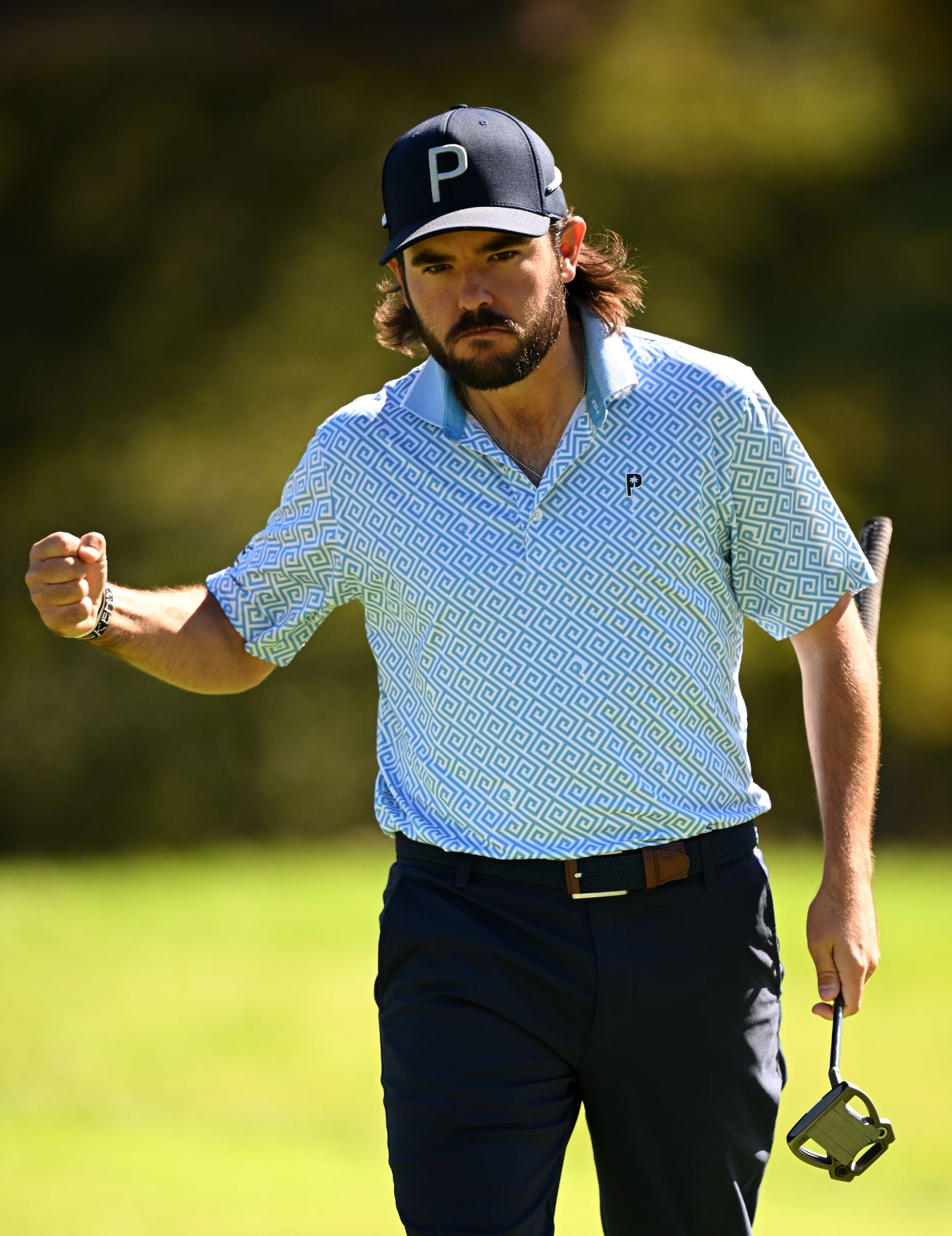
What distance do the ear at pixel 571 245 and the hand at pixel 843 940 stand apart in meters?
1.02

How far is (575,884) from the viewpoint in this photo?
2439 mm

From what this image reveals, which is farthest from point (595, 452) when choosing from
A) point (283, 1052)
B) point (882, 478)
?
point (882, 478)

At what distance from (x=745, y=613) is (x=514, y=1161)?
0.87 meters

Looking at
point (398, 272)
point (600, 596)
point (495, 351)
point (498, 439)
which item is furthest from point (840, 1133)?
point (398, 272)

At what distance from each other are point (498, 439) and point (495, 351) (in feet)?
0.47

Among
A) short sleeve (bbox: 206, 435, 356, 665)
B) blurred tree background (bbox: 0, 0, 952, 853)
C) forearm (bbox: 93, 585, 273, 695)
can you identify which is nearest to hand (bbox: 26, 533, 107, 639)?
forearm (bbox: 93, 585, 273, 695)

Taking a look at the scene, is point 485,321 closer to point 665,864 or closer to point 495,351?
point 495,351

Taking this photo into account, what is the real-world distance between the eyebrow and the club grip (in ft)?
2.40

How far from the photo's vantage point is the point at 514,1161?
2.42 m

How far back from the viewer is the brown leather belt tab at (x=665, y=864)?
96.8 inches

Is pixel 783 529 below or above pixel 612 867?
above

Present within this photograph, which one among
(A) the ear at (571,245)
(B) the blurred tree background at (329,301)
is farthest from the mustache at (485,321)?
(B) the blurred tree background at (329,301)

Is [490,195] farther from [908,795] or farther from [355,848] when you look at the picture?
[908,795]

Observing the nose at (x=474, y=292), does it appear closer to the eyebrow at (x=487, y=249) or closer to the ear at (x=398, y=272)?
the eyebrow at (x=487, y=249)
